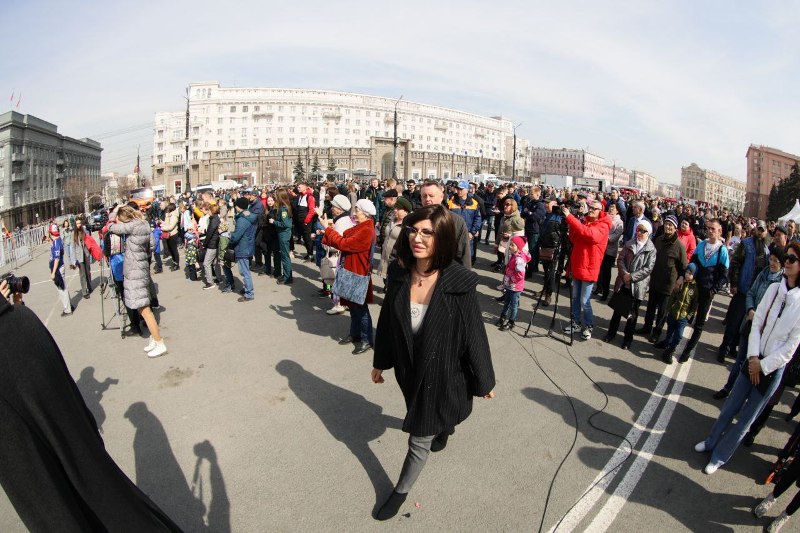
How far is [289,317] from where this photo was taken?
7152 mm

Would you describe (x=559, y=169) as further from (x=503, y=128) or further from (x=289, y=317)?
(x=289, y=317)

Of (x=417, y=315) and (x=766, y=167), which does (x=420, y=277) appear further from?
(x=766, y=167)

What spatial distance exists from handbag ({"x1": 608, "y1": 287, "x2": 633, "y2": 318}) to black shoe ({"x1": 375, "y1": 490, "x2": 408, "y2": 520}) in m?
4.58

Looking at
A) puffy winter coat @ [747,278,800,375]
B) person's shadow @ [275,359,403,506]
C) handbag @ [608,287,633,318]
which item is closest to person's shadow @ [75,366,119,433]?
person's shadow @ [275,359,403,506]

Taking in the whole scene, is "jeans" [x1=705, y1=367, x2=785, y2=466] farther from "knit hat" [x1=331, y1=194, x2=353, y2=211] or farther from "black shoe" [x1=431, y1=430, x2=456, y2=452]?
"knit hat" [x1=331, y1=194, x2=353, y2=211]

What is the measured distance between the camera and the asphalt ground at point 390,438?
10.0 ft

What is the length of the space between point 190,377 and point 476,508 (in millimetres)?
3651

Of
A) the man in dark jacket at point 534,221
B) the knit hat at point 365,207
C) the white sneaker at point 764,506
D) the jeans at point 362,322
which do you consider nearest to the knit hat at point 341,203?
the knit hat at point 365,207

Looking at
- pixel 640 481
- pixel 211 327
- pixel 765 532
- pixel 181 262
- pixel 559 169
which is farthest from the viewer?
pixel 559 169

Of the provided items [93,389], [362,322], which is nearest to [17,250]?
[93,389]

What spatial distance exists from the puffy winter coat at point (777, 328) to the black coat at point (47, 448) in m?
4.53

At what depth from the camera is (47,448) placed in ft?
5.78

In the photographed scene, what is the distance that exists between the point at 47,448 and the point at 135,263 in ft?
14.7

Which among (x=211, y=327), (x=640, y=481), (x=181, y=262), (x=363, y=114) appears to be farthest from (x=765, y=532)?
(x=363, y=114)
